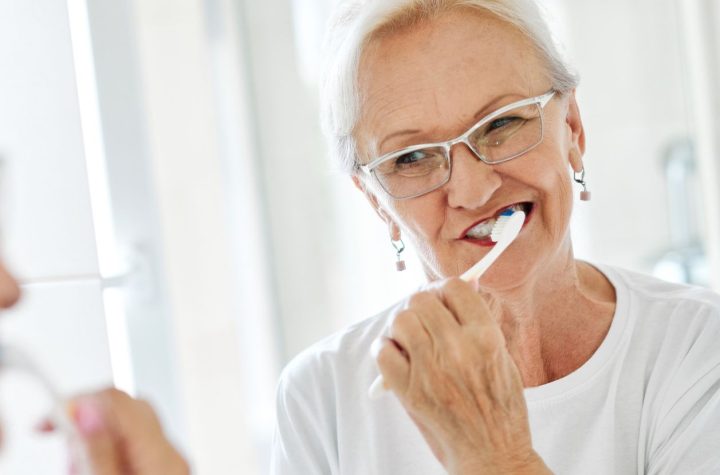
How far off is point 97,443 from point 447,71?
2.19ft

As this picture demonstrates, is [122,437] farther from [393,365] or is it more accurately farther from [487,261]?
[487,261]

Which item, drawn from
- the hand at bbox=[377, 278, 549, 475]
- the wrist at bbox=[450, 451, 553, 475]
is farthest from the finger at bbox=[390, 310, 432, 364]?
the wrist at bbox=[450, 451, 553, 475]

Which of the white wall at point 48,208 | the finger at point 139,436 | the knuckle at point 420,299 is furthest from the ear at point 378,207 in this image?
the finger at point 139,436

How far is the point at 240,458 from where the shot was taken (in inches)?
90.3

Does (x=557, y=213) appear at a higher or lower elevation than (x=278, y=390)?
higher

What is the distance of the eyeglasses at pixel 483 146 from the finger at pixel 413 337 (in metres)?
0.29

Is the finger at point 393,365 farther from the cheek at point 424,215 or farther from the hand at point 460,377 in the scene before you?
the cheek at point 424,215

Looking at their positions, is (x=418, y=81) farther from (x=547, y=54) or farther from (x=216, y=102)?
(x=216, y=102)

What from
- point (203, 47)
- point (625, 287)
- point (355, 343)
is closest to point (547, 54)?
point (625, 287)

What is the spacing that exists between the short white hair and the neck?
0.26 metres

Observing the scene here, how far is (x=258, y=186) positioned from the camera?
2639 mm

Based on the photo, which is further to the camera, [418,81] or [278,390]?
[278,390]

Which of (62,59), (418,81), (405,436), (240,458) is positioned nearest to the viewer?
(62,59)

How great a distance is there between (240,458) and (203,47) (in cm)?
110
